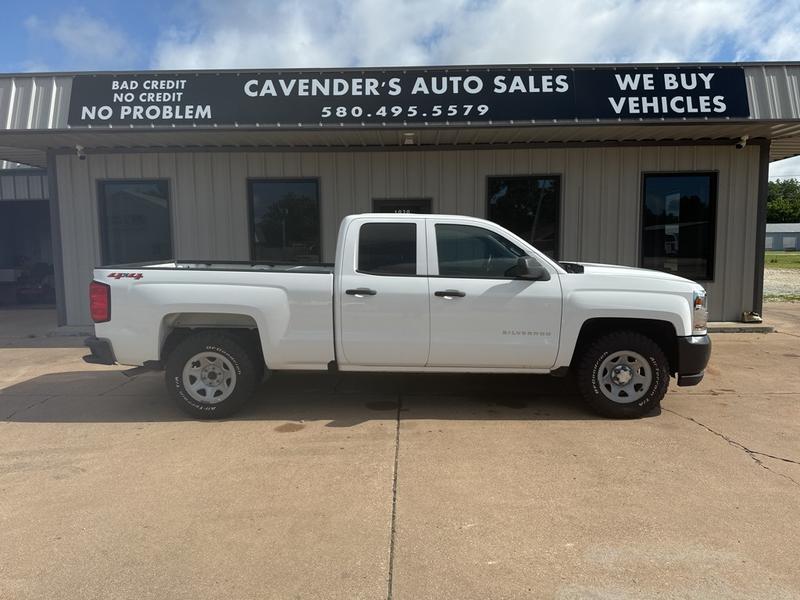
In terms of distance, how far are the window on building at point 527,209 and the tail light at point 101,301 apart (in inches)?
258

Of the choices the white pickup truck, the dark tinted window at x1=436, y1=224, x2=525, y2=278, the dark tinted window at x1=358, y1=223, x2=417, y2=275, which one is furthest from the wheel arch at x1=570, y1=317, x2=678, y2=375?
the dark tinted window at x1=358, y1=223, x2=417, y2=275

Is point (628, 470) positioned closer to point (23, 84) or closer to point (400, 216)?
point (400, 216)

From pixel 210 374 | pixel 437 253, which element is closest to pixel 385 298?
pixel 437 253

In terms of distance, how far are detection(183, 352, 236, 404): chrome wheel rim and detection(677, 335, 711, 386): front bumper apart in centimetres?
411

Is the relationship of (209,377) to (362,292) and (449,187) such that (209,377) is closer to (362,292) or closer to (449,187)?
(362,292)

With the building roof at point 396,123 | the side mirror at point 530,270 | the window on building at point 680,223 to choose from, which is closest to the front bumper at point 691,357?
the side mirror at point 530,270

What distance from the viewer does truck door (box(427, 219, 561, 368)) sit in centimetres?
492

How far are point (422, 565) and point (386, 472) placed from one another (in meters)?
1.11

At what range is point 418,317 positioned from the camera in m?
4.94

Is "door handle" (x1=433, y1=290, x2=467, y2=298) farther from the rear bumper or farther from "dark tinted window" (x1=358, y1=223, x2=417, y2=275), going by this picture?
the rear bumper

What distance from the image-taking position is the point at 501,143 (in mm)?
9469

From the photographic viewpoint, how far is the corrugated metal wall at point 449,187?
9.57 meters

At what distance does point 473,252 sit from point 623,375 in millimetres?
1784

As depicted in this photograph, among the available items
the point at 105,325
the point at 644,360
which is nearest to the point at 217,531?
the point at 105,325
